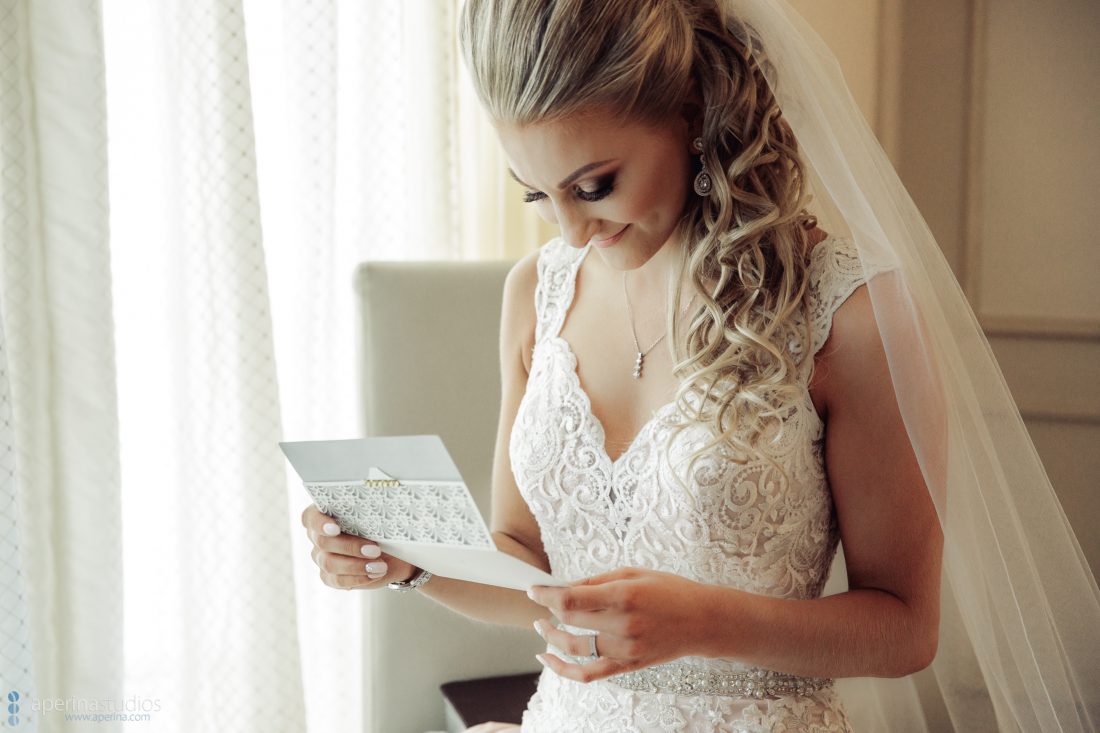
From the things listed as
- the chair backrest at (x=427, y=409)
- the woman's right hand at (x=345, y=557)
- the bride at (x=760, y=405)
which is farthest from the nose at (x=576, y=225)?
the chair backrest at (x=427, y=409)

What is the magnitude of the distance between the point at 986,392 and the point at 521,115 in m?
0.67

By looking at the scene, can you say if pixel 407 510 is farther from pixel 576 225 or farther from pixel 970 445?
pixel 970 445

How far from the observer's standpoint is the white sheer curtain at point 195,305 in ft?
5.87

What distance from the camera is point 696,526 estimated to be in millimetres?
1235

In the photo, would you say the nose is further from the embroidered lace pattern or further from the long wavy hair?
the embroidered lace pattern

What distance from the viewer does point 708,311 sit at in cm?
Answer: 129

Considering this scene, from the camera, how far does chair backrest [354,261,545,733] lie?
6.18 ft

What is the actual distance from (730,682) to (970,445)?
1.41ft

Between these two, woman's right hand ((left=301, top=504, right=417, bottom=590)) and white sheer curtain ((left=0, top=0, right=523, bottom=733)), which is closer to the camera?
woman's right hand ((left=301, top=504, right=417, bottom=590))

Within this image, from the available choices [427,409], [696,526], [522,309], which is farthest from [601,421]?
[427,409]

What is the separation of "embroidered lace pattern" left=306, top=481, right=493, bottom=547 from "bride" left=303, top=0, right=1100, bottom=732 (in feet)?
0.19

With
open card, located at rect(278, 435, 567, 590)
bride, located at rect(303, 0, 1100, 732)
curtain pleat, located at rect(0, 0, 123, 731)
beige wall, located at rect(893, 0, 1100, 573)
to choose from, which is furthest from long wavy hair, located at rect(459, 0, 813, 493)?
beige wall, located at rect(893, 0, 1100, 573)

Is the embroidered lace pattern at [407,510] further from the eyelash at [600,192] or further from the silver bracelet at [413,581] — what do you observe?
the eyelash at [600,192]

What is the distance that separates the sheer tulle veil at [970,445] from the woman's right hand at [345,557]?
0.66 metres
